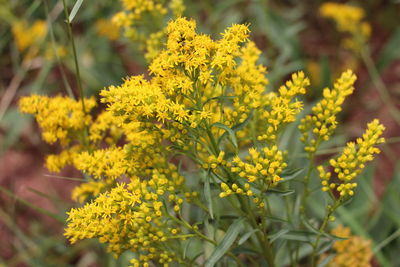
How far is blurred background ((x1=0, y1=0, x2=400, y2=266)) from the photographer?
147 inches

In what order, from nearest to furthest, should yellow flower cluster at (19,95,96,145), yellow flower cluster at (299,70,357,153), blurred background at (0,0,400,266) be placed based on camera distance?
yellow flower cluster at (299,70,357,153), yellow flower cluster at (19,95,96,145), blurred background at (0,0,400,266)

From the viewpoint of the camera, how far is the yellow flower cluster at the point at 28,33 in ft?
13.0

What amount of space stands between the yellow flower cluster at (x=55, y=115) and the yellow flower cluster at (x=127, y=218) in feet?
1.46

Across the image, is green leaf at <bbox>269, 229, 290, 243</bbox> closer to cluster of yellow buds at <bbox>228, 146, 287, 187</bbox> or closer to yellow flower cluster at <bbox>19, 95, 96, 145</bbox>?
cluster of yellow buds at <bbox>228, 146, 287, 187</bbox>

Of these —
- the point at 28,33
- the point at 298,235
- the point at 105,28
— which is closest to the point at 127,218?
the point at 298,235

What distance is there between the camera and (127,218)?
1.80 m

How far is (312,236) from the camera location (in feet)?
6.74

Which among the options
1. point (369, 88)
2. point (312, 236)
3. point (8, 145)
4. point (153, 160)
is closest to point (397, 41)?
point (369, 88)

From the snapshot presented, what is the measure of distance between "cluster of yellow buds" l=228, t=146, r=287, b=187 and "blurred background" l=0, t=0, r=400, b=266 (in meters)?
1.71

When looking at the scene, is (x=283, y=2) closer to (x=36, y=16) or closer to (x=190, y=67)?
(x=36, y=16)

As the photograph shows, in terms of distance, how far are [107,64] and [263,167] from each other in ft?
9.00

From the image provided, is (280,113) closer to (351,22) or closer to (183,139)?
(183,139)

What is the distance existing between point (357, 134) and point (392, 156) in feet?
1.41

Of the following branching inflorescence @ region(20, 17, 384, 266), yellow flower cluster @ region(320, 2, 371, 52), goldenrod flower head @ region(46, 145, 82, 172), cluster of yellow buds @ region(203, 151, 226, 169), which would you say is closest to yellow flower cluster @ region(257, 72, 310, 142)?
branching inflorescence @ region(20, 17, 384, 266)
